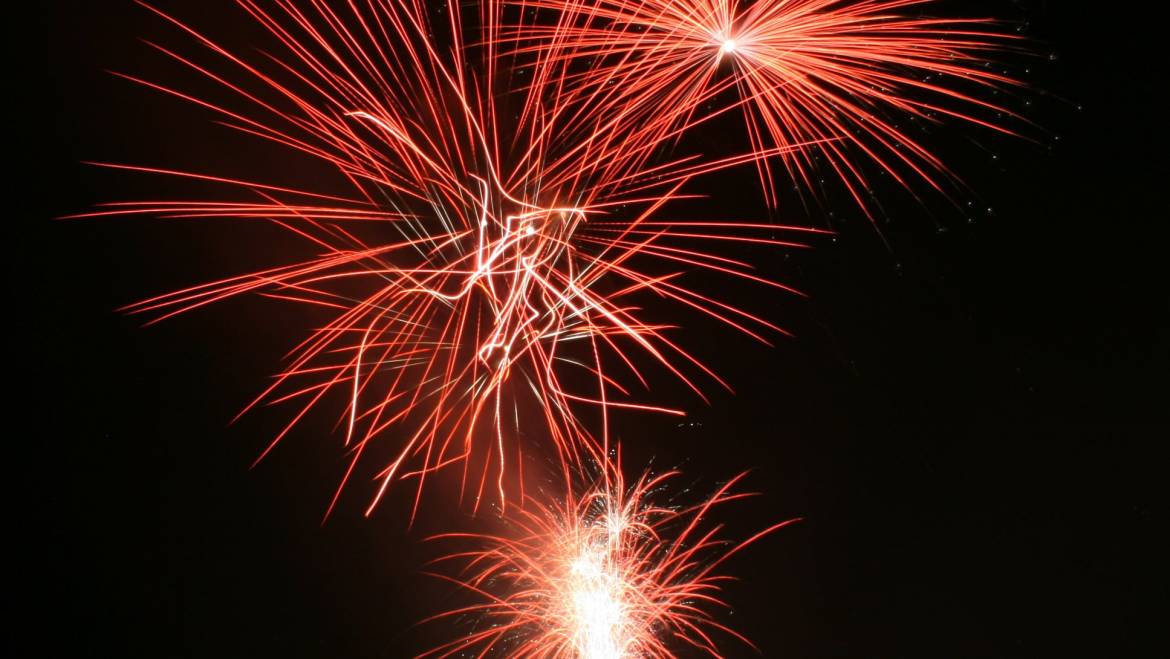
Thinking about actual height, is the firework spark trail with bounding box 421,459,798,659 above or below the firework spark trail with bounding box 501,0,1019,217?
below

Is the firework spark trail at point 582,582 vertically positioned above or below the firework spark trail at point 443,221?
below

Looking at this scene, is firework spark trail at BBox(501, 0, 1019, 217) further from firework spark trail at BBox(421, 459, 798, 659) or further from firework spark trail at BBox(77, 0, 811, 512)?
firework spark trail at BBox(421, 459, 798, 659)

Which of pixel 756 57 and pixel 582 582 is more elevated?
pixel 756 57

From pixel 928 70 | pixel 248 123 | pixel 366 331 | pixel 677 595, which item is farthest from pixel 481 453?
pixel 928 70

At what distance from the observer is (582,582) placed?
2.84 m

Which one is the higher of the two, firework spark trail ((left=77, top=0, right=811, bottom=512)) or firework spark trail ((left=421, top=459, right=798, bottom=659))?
firework spark trail ((left=77, top=0, right=811, bottom=512))

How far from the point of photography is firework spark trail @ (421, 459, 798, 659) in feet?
9.16

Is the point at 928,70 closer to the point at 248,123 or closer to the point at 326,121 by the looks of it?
the point at 326,121

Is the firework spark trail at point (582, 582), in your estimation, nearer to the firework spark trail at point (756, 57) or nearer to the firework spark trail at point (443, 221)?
the firework spark trail at point (443, 221)

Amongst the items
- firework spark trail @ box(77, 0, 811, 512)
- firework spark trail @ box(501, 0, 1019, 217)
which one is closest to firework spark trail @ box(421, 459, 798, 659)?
firework spark trail @ box(77, 0, 811, 512)

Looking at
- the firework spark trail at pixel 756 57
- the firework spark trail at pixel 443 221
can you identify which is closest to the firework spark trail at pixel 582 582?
the firework spark trail at pixel 443 221

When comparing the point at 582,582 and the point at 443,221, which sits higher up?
the point at 443,221

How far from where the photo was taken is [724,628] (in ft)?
12.1

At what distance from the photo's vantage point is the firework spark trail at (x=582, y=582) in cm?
279
